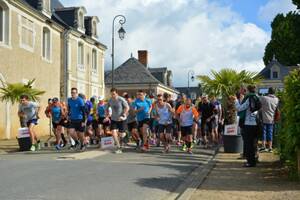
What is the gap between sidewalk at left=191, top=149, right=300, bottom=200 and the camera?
804 cm

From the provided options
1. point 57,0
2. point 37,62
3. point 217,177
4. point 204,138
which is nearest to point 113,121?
point 204,138

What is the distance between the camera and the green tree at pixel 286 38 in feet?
164

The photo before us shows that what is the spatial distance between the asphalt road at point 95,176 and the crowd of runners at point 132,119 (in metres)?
1.97

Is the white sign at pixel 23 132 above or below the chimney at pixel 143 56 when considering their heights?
below

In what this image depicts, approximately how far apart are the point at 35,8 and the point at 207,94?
1594cm

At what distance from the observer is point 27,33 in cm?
2947

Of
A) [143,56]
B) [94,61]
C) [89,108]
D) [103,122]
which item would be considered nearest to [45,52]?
[94,61]

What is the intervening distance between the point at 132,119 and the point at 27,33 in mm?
13933

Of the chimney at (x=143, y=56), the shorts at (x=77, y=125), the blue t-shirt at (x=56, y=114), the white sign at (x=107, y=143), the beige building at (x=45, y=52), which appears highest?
the chimney at (x=143, y=56)

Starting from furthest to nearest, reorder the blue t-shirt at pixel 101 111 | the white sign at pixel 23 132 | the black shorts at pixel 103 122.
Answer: the blue t-shirt at pixel 101 111 → the black shorts at pixel 103 122 → the white sign at pixel 23 132

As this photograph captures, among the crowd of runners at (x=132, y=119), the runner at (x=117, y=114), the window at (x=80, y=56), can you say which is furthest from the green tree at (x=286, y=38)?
the runner at (x=117, y=114)

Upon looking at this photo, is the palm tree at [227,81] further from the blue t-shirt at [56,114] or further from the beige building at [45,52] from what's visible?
the beige building at [45,52]

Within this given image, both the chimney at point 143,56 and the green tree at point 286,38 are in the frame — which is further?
the chimney at point 143,56

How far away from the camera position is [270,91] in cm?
1531
